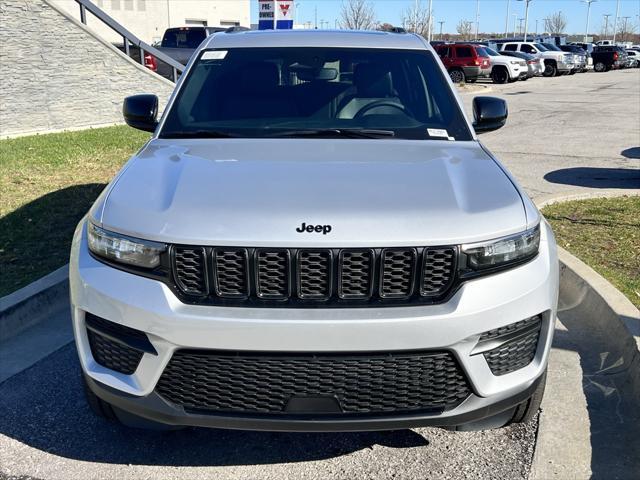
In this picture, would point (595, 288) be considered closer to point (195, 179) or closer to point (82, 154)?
point (195, 179)

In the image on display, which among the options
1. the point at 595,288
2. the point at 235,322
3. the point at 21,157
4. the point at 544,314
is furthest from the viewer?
the point at 21,157

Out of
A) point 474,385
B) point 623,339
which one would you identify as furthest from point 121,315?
point 623,339

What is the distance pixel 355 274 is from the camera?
2738 mm

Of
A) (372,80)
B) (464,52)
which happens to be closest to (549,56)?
(464,52)

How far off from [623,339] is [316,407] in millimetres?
2330

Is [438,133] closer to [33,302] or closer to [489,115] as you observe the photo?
[489,115]

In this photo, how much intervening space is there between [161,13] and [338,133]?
196ft

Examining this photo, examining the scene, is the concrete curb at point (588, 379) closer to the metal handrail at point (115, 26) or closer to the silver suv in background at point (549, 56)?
the metal handrail at point (115, 26)

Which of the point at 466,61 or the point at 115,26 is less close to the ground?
the point at 115,26

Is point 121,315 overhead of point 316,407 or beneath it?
overhead

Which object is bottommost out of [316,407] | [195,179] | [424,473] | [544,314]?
[424,473]

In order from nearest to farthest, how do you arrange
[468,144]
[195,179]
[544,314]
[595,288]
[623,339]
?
1. [544,314]
2. [195,179]
3. [468,144]
4. [623,339]
5. [595,288]

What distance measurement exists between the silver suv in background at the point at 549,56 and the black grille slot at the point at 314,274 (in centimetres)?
4025

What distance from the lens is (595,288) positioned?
4.93m
